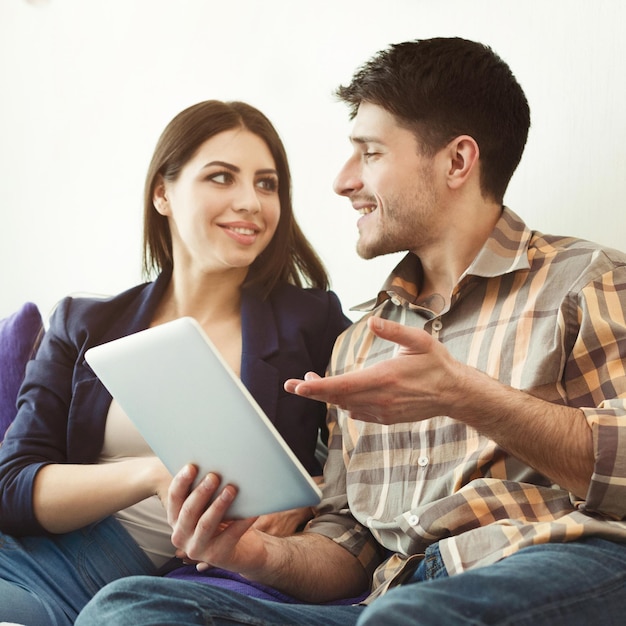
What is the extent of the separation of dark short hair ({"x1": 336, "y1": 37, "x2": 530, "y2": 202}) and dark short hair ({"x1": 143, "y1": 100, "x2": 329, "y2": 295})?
1.19ft

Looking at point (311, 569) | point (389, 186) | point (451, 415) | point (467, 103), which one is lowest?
point (311, 569)

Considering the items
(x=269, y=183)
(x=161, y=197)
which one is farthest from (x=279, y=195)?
(x=161, y=197)

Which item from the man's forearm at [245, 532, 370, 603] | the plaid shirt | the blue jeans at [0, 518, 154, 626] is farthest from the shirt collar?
the blue jeans at [0, 518, 154, 626]

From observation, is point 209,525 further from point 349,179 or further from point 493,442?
point 349,179

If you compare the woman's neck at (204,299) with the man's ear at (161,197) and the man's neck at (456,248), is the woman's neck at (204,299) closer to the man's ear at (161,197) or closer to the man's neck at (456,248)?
the man's ear at (161,197)

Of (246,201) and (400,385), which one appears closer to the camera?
(400,385)

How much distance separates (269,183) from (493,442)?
84cm

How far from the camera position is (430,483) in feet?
4.30

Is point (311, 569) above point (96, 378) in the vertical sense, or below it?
below

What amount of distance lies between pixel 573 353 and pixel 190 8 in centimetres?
155

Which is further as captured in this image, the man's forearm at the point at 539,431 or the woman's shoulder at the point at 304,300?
the woman's shoulder at the point at 304,300

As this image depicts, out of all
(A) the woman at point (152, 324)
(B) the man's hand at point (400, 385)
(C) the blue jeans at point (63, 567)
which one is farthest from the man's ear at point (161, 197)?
(B) the man's hand at point (400, 385)

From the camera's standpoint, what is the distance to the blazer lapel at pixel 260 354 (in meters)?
1.60

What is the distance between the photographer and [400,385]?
1.00 meters
